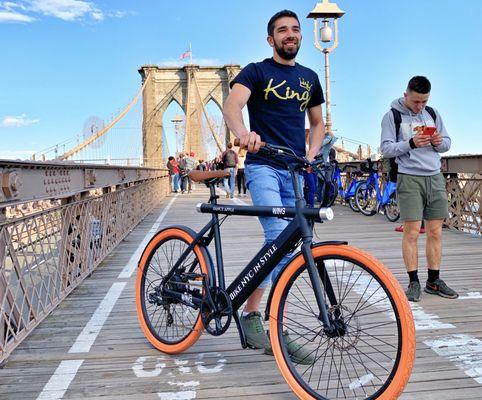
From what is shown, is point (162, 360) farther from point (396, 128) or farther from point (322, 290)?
point (396, 128)

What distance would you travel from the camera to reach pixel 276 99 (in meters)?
2.73

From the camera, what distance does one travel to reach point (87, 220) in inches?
207

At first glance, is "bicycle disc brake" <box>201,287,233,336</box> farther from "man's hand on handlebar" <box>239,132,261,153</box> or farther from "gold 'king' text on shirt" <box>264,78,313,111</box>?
"gold 'king' text on shirt" <box>264,78,313,111</box>

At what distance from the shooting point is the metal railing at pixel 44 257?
2965 millimetres

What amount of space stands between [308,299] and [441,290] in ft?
5.43

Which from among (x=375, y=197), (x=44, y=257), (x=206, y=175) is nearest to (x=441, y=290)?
(x=206, y=175)

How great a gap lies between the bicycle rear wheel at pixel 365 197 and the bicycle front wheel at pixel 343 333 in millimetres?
8149

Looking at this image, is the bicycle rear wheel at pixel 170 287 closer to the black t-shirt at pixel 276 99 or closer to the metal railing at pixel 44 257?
the black t-shirt at pixel 276 99

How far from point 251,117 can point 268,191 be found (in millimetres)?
406

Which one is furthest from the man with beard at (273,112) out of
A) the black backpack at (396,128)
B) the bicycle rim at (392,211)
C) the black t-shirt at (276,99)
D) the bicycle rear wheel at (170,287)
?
the bicycle rim at (392,211)

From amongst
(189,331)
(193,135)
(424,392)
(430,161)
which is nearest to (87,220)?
(189,331)

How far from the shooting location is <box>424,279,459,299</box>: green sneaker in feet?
12.8

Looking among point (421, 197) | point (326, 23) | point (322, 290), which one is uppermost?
point (326, 23)

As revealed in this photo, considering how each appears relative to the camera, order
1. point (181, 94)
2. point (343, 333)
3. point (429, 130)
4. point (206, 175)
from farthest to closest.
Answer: point (181, 94), point (429, 130), point (206, 175), point (343, 333)
